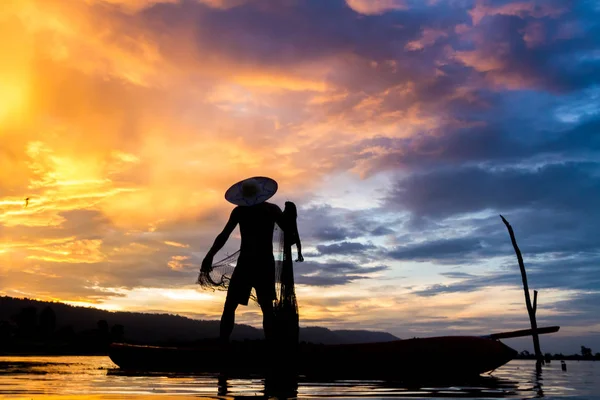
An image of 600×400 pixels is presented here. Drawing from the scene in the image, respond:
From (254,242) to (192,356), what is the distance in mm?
2786

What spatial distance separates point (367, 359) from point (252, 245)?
3.53 meters

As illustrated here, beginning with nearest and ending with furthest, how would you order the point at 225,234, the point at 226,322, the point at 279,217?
the point at 226,322 → the point at 279,217 → the point at 225,234

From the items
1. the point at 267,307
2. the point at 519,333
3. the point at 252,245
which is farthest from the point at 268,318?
the point at 519,333

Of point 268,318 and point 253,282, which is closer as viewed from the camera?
point 268,318

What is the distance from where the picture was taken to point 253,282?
39.6 feet

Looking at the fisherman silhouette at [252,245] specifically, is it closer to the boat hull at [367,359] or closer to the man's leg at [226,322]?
the man's leg at [226,322]

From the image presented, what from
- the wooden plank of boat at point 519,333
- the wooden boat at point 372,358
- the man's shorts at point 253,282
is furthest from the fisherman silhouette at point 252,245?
the wooden plank of boat at point 519,333

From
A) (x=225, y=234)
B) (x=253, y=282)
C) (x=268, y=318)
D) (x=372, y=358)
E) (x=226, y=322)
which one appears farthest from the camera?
(x=225, y=234)

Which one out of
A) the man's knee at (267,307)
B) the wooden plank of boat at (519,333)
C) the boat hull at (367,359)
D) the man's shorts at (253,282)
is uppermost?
the man's shorts at (253,282)

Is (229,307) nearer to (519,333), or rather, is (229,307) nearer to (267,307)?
(267,307)

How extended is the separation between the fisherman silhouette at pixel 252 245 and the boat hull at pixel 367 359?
1.91 feet

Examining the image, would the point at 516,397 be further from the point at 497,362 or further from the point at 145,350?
the point at 145,350

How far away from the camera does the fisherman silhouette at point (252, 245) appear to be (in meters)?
12.0

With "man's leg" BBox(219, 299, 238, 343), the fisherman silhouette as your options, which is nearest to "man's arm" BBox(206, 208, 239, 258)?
the fisherman silhouette
